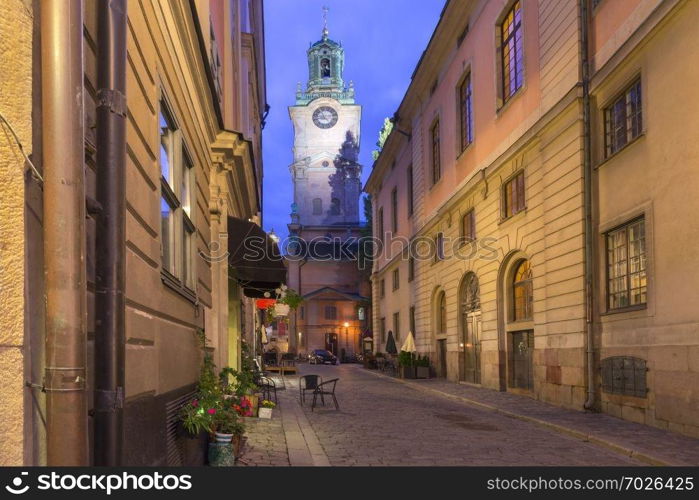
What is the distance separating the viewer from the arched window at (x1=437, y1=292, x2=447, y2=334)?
30348 millimetres

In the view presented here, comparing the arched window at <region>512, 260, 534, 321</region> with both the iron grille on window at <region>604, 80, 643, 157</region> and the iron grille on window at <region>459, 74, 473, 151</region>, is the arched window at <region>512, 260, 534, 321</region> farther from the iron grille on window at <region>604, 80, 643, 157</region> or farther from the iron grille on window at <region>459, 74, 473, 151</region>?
the iron grille on window at <region>459, 74, 473, 151</region>

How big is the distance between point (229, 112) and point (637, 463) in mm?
10931

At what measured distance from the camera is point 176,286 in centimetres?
720

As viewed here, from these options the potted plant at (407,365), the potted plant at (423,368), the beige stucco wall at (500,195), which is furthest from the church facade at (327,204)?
the potted plant at (423,368)

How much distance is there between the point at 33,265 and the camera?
10.2 feet

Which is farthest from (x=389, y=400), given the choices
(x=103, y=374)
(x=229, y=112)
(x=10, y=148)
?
(x=10, y=148)

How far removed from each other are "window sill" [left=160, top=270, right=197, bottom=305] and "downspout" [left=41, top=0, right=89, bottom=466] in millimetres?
3091

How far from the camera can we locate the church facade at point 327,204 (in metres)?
74.7

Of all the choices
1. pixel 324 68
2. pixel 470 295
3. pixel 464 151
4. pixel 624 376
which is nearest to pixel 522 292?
pixel 470 295

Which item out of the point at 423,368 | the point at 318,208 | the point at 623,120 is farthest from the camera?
the point at 318,208

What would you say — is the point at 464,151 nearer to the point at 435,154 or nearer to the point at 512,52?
the point at 512,52

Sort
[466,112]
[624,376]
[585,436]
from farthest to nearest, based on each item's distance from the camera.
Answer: [466,112], [624,376], [585,436]

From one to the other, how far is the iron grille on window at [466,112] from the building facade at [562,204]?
0.37 ft

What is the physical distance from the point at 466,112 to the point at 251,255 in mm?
15031
